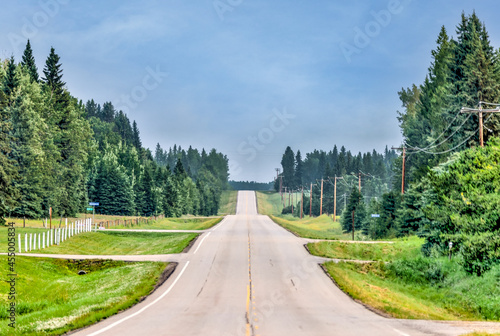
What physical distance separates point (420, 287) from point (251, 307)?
1414 cm

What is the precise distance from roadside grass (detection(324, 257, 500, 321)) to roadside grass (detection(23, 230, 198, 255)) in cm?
1500

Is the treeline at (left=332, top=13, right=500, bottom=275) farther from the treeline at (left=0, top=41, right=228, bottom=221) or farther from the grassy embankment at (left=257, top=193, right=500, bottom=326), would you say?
the treeline at (left=0, top=41, right=228, bottom=221)

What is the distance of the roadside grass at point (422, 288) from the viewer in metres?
21.5

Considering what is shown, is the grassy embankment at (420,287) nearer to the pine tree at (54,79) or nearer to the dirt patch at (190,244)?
the dirt patch at (190,244)

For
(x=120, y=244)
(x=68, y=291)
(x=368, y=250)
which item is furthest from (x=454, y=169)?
(x=120, y=244)

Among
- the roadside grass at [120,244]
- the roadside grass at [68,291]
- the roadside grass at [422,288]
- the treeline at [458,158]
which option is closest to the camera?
the roadside grass at [68,291]

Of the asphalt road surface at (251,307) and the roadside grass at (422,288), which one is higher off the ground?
the asphalt road surface at (251,307)

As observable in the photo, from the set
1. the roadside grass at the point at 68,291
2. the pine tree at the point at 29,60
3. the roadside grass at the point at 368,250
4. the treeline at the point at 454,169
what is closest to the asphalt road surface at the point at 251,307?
the roadside grass at the point at 68,291

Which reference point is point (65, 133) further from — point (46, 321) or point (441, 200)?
point (46, 321)

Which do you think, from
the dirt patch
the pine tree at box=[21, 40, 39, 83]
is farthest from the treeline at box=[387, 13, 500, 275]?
the pine tree at box=[21, 40, 39, 83]

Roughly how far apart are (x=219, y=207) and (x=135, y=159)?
47.0 m

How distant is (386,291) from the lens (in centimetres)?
2608

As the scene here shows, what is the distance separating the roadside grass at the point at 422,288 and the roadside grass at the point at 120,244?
1500 cm

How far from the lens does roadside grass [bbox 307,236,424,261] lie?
130 feet
